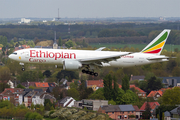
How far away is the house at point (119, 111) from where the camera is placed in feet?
278

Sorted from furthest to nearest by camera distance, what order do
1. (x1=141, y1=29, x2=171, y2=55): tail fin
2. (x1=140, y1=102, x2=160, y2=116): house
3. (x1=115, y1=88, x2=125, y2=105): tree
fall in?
(x1=115, y1=88, x2=125, y2=105): tree < (x1=140, y1=102, x2=160, y2=116): house < (x1=141, y1=29, x2=171, y2=55): tail fin

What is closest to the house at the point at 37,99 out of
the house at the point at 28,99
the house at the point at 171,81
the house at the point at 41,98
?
the house at the point at 41,98

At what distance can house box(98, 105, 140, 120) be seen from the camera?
84594mm

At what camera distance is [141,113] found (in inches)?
3469

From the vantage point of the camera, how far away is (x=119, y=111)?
85.6 meters

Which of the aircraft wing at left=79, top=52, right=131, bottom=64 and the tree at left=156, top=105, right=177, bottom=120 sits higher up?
the aircraft wing at left=79, top=52, right=131, bottom=64

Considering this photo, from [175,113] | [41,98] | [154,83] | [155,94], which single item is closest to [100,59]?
[175,113]

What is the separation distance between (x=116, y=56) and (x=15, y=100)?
64910 millimetres

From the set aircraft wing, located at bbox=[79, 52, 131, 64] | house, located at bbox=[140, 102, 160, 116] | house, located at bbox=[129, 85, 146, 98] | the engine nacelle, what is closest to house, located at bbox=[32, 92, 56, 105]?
house, located at bbox=[129, 85, 146, 98]

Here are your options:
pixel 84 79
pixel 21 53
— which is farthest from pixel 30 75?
pixel 21 53

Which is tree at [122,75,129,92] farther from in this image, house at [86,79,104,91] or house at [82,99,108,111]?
house at [86,79,104,91]

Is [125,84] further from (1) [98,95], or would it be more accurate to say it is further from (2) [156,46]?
(2) [156,46]

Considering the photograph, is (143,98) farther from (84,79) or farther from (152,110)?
(84,79)

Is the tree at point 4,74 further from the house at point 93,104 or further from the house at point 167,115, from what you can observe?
the house at point 167,115
